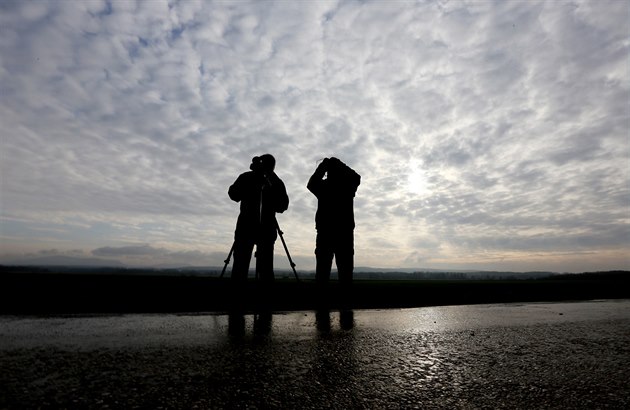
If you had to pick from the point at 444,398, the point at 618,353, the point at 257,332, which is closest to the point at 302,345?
the point at 257,332

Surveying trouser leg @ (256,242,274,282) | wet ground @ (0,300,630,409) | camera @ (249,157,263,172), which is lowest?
wet ground @ (0,300,630,409)

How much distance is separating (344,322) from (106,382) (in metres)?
3.47

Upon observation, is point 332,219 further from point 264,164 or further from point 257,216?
point 264,164

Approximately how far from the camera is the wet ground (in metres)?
2.24

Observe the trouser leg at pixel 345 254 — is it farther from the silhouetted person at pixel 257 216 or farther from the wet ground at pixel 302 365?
the wet ground at pixel 302 365

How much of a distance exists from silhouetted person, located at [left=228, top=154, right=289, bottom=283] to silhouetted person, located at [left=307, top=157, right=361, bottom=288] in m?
1.13

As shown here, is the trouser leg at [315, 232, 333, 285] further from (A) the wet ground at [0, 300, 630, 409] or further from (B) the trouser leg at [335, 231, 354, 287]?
(A) the wet ground at [0, 300, 630, 409]

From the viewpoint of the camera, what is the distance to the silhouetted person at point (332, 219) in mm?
7809

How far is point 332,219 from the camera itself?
786 cm

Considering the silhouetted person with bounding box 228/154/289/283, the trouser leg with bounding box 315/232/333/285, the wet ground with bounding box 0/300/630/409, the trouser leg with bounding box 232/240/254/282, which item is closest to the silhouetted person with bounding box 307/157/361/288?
the trouser leg with bounding box 315/232/333/285

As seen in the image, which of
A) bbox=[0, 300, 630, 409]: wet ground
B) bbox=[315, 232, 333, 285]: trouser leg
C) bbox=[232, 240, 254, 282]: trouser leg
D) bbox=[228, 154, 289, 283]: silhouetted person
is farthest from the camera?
bbox=[228, 154, 289, 283]: silhouetted person

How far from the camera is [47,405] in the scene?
204 cm

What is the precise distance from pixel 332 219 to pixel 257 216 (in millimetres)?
1684

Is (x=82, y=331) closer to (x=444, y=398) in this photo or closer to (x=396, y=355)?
(x=396, y=355)
